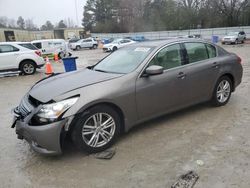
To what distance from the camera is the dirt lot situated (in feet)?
10.0

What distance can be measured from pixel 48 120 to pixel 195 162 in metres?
1.98

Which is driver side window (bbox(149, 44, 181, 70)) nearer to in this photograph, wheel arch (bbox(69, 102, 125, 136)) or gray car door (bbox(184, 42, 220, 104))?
gray car door (bbox(184, 42, 220, 104))

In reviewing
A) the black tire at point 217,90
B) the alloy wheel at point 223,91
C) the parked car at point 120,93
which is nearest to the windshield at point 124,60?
the parked car at point 120,93

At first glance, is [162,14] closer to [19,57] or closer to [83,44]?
[83,44]

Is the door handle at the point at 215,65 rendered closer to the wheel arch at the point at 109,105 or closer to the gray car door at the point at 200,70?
the gray car door at the point at 200,70

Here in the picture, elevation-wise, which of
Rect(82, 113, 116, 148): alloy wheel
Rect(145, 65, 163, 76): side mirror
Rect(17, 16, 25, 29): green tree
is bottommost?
Rect(82, 113, 116, 148): alloy wheel

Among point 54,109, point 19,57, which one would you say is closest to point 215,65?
point 54,109

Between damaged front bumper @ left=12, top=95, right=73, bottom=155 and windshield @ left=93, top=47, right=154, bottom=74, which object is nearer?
damaged front bumper @ left=12, top=95, right=73, bottom=155

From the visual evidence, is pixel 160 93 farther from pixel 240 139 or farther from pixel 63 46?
pixel 63 46

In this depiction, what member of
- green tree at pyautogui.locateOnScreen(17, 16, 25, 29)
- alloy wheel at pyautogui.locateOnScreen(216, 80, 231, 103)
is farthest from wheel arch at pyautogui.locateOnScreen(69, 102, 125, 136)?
green tree at pyautogui.locateOnScreen(17, 16, 25, 29)

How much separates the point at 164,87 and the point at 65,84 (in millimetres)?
1596

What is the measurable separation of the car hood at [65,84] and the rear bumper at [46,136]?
390mm

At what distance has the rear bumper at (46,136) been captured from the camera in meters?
3.29

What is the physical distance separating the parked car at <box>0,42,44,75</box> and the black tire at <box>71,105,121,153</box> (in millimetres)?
9443
